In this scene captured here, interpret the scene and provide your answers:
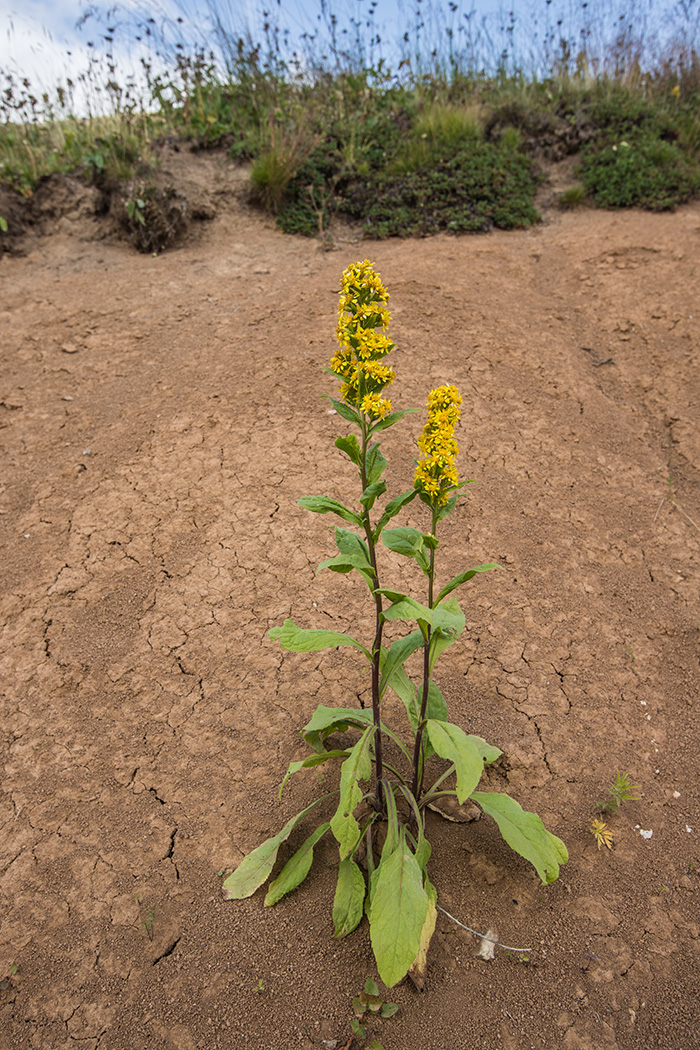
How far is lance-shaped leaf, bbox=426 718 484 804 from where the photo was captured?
66.9 inches

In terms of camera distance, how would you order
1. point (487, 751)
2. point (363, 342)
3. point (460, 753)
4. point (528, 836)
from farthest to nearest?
point (487, 751)
point (528, 836)
point (363, 342)
point (460, 753)

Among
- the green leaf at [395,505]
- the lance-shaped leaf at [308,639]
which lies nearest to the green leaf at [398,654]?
the lance-shaped leaf at [308,639]

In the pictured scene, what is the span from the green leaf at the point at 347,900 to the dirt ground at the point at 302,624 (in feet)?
0.25

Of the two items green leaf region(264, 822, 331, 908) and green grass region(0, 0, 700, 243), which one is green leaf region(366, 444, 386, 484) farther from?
green grass region(0, 0, 700, 243)

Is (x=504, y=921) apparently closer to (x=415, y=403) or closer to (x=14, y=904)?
(x=14, y=904)

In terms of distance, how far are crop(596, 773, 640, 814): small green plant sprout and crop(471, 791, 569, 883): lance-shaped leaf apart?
1.16 feet

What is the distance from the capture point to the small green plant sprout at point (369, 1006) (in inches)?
75.2

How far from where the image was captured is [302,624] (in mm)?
3148

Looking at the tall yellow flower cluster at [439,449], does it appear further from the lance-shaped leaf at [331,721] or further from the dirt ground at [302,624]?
the dirt ground at [302,624]

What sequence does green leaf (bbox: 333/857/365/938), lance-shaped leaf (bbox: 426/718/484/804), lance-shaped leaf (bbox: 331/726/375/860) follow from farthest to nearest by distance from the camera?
green leaf (bbox: 333/857/365/938)
lance-shaped leaf (bbox: 331/726/375/860)
lance-shaped leaf (bbox: 426/718/484/804)

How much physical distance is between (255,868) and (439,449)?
1.58 m

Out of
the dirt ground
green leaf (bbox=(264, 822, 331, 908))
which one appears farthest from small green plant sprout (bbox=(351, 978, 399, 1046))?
green leaf (bbox=(264, 822, 331, 908))

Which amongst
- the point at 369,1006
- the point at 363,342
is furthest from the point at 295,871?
the point at 363,342

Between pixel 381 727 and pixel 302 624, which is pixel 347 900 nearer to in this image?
pixel 381 727
